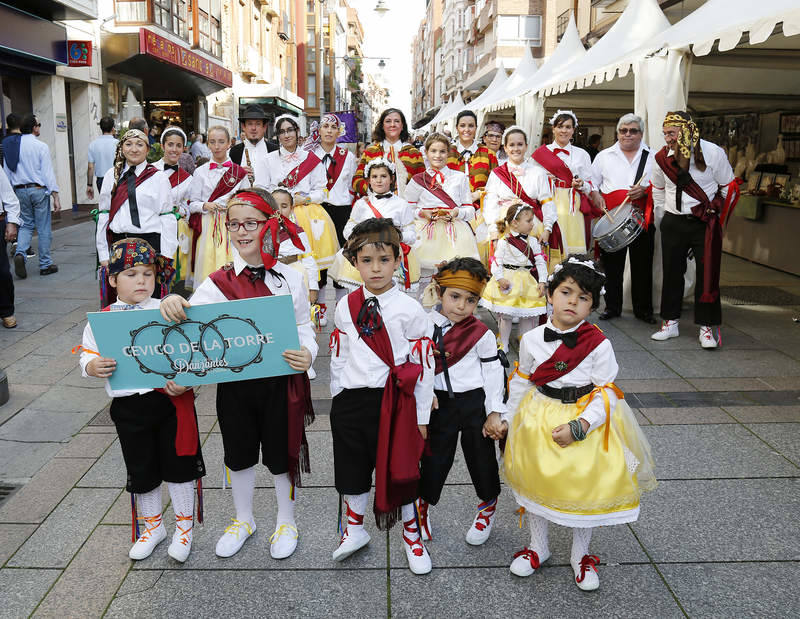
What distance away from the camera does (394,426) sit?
9.91 ft

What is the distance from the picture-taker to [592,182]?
7207 mm

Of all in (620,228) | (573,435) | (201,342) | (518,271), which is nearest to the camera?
(573,435)

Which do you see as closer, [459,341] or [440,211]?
[459,341]

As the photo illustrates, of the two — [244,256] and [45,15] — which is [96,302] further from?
[45,15]

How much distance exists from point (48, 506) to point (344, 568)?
167cm

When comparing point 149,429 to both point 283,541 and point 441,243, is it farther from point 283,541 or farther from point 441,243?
point 441,243

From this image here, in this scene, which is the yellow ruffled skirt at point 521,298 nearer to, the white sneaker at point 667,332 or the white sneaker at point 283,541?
the white sneaker at point 667,332

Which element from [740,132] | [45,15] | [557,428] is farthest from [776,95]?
[45,15]

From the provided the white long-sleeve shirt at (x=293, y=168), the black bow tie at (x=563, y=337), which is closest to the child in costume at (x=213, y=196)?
the white long-sleeve shirt at (x=293, y=168)

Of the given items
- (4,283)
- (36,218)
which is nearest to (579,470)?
(4,283)

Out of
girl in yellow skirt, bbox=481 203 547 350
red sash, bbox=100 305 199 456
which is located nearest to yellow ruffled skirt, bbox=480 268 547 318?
girl in yellow skirt, bbox=481 203 547 350

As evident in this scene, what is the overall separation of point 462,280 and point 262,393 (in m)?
1.04

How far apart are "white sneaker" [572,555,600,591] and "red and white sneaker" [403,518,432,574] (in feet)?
2.09

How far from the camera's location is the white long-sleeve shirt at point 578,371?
2.83m
